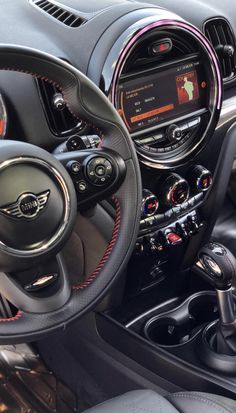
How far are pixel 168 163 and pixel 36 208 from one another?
1.81 ft

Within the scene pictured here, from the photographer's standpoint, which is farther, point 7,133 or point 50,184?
point 7,133

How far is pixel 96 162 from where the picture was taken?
115cm

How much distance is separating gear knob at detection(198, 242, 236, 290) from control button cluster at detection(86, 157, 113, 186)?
427mm

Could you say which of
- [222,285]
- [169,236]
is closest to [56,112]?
[169,236]

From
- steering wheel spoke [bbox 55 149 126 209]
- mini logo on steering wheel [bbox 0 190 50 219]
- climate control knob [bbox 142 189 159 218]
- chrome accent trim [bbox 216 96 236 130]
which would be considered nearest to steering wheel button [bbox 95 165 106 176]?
steering wheel spoke [bbox 55 149 126 209]

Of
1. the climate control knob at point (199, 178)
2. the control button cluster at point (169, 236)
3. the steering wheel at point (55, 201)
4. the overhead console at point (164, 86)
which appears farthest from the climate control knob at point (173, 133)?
the steering wheel at point (55, 201)

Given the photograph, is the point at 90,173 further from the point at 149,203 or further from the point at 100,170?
the point at 149,203

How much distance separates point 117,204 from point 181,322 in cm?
67

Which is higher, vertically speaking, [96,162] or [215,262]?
[96,162]

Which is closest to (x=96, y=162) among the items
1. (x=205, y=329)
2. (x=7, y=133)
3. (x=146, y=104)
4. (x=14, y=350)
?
(x=7, y=133)

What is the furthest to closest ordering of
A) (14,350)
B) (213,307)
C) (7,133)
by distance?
1. (14,350)
2. (213,307)
3. (7,133)

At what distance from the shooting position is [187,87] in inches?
61.2

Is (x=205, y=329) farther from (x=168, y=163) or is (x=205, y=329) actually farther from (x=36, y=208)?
(x=36, y=208)

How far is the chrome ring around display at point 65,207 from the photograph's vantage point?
103cm
